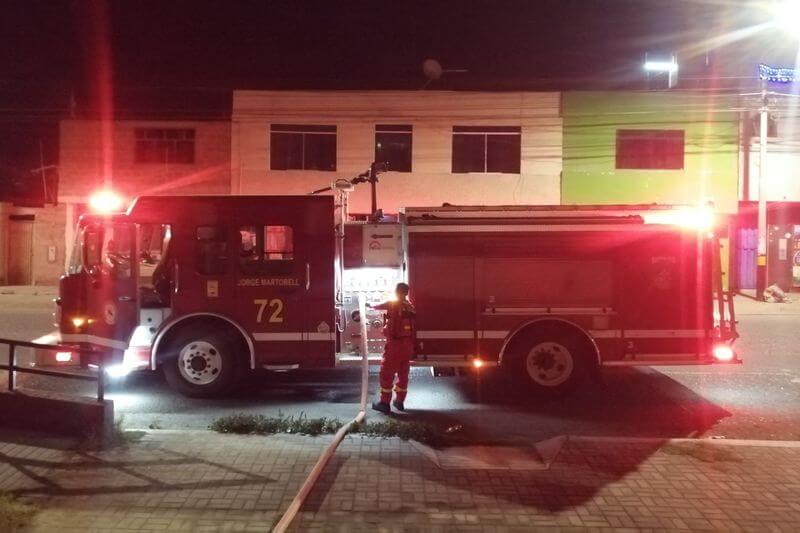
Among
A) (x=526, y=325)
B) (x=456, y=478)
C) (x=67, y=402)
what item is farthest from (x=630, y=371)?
(x=67, y=402)

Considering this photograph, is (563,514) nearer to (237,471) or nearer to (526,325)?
(237,471)

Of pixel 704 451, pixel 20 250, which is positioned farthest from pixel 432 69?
pixel 704 451

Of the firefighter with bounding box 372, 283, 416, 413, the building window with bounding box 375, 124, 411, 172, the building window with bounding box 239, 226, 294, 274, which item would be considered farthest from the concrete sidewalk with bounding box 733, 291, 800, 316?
the building window with bounding box 239, 226, 294, 274

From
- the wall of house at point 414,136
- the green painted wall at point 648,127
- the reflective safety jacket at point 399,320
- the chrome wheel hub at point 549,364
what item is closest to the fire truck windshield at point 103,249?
the reflective safety jacket at point 399,320

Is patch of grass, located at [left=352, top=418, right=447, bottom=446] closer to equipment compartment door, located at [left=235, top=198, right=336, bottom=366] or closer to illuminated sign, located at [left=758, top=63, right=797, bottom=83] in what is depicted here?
equipment compartment door, located at [left=235, top=198, right=336, bottom=366]

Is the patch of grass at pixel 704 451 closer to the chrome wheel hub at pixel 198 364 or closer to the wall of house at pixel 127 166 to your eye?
the chrome wheel hub at pixel 198 364

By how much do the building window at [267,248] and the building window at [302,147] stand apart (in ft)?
49.7

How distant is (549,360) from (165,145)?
1840 centimetres

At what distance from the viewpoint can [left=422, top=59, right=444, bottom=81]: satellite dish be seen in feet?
76.5

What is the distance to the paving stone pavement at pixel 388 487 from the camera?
473 cm

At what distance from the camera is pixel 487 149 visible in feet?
77.6

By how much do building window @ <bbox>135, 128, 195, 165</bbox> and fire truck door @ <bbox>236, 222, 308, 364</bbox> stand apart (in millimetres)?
16237

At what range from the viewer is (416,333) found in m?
8.88

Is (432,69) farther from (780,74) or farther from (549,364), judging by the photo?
(549,364)
